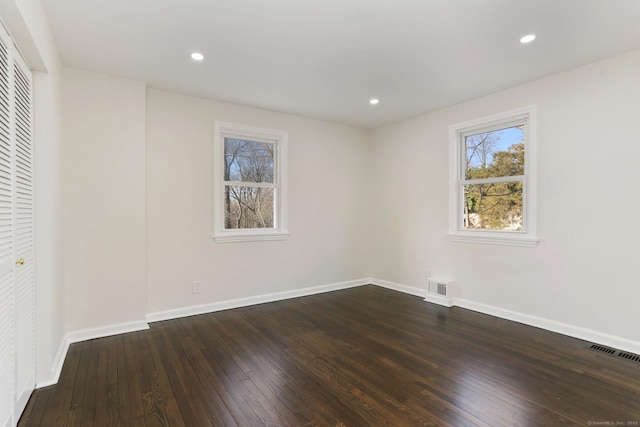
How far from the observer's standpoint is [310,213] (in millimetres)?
4844

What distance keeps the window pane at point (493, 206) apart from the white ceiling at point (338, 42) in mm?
1176

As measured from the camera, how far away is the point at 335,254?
202 inches

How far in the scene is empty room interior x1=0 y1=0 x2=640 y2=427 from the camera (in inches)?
82.8

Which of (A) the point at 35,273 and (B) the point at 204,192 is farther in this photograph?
(B) the point at 204,192

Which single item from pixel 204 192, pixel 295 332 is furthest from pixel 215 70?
pixel 295 332

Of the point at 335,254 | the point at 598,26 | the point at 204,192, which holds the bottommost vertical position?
the point at 335,254

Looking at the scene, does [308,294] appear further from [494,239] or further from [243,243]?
[494,239]

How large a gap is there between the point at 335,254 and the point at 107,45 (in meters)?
3.78

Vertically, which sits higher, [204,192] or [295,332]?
[204,192]

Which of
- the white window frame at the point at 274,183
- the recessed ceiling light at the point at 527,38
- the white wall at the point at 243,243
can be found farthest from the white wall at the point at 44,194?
the recessed ceiling light at the point at 527,38

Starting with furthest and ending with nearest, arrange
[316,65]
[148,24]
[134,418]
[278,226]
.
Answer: [278,226] → [316,65] → [148,24] → [134,418]

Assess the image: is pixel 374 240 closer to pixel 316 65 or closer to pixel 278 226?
pixel 278 226

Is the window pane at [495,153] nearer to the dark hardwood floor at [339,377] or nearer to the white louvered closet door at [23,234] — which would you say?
the dark hardwood floor at [339,377]

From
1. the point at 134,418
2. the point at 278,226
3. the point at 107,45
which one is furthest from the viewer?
the point at 278,226
